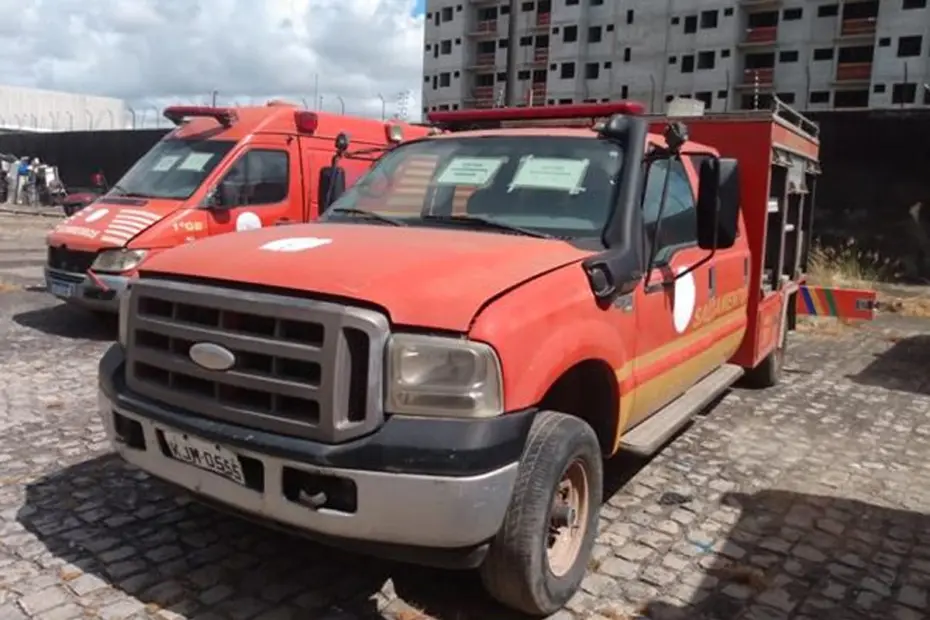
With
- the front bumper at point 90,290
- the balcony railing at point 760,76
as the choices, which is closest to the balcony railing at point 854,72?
the balcony railing at point 760,76

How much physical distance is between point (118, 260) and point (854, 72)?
57.1 meters

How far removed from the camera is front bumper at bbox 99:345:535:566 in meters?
2.63

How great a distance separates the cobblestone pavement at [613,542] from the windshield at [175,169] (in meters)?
3.04

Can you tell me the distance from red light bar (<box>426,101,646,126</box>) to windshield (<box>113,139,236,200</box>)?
Answer: 3706mm

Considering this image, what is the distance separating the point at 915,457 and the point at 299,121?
7.01 metres

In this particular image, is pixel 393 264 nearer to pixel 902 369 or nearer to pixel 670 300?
pixel 670 300

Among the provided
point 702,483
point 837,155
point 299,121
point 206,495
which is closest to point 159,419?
point 206,495

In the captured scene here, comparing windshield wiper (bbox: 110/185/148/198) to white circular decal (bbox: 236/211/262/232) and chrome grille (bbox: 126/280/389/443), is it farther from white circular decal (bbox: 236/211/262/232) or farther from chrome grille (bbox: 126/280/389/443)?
chrome grille (bbox: 126/280/389/443)

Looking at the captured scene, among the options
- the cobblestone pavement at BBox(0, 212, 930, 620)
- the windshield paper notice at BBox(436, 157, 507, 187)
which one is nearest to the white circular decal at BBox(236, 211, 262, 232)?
the cobblestone pavement at BBox(0, 212, 930, 620)

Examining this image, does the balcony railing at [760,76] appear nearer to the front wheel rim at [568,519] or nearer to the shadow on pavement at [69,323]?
the shadow on pavement at [69,323]

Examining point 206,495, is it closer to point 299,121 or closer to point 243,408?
point 243,408

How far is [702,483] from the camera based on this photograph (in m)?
4.82

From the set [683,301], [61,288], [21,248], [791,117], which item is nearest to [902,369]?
[791,117]

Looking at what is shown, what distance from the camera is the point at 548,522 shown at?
9.92 feet
